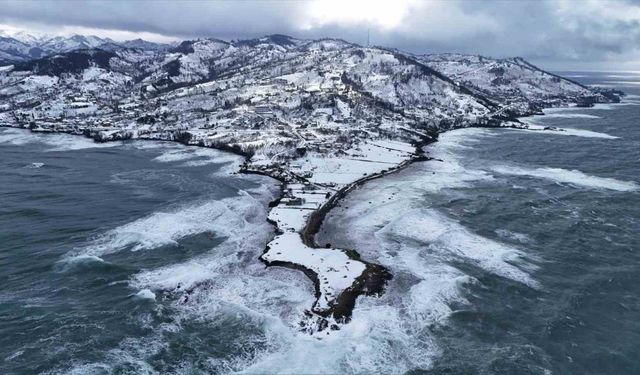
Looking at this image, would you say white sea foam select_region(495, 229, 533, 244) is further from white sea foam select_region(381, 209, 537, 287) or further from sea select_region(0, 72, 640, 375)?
white sea foam select_region(381, 209, 537, 287)

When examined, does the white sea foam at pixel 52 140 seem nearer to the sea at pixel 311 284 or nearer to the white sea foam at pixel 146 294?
the sea at pixel 311 284

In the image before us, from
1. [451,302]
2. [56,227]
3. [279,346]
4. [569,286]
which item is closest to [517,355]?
[451,302]

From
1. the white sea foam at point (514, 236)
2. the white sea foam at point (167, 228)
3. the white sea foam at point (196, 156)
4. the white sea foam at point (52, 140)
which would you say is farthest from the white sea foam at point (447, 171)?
the white sea foam at point (52, 140)

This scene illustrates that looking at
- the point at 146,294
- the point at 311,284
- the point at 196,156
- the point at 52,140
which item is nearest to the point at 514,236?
the point at 311,284

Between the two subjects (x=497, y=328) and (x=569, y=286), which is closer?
(x=497, y=328)

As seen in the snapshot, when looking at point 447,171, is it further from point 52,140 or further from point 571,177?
point 52,140

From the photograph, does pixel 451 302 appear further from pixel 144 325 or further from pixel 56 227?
pixel 56 227

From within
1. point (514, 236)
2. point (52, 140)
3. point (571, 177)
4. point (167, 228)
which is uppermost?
point (52, 140)

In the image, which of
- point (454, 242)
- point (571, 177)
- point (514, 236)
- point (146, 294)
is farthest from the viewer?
point (571, 177)
